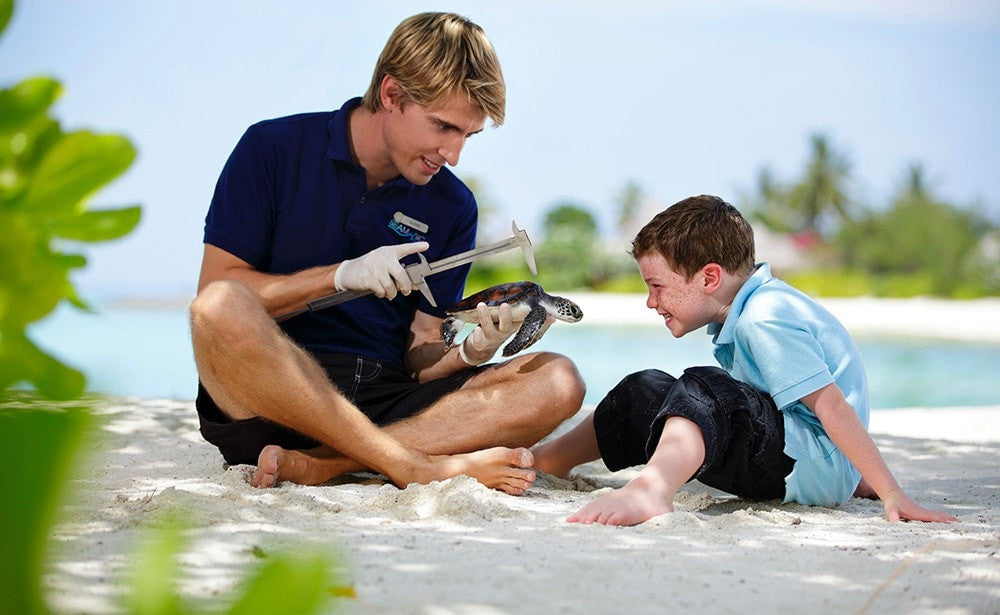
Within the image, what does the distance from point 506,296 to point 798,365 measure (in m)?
0.84

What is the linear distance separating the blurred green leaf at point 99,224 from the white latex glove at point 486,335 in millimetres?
2132

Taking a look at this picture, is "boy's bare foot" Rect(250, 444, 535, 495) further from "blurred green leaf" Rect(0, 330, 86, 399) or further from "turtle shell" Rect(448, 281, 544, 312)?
"blurred green leaf" Rect(0, 330, 86, 399)

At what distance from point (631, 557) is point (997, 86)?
3530 centimetres

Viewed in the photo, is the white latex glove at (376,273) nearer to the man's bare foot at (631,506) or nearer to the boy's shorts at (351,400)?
the boy's shorts at (351,400)

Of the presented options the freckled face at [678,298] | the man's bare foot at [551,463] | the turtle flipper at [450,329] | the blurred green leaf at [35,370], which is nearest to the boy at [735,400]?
the freckled face at [678,298]

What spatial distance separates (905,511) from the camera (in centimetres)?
241

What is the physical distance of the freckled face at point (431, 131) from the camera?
285cm

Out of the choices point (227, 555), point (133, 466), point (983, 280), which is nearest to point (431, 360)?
point (133, 466)

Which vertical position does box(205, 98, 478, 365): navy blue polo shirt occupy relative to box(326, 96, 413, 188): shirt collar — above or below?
below

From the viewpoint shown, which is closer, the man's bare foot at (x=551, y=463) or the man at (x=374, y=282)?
the man at (x=374, y=282)

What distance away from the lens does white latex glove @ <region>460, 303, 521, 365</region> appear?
9.41ft

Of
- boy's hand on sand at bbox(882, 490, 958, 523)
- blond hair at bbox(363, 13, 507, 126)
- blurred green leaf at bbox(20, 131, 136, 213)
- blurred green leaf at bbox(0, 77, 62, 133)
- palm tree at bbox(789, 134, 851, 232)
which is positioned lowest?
boy's hand on sand at bbox(882, 490, 958, 523)

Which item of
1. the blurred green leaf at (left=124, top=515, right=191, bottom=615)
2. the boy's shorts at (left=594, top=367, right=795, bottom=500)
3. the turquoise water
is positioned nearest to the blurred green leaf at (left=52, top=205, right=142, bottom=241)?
the blurred green leaf at (left=124, top=515, right=191, bottom=615)

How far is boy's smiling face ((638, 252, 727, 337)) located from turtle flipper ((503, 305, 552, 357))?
13.0 inches
